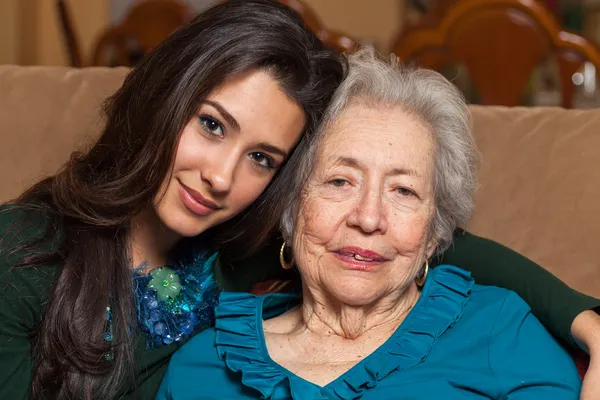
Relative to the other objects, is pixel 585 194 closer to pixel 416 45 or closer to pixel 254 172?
pixel 254 172

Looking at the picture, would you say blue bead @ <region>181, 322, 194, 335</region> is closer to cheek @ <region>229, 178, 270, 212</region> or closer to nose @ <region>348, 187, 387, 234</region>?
cheek @ <region>229, 178, 270, 212</region>

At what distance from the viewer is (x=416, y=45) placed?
9.10 feet

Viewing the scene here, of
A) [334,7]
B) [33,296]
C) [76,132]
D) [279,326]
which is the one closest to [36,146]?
[76,132]

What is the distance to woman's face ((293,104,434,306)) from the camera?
1646mm

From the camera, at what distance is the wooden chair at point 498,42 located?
270 centimetres

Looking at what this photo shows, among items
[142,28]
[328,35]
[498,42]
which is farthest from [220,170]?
[142,28]

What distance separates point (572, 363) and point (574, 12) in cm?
432

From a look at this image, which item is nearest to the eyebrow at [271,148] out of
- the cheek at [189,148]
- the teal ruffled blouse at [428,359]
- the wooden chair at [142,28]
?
the cheek at [189,148]

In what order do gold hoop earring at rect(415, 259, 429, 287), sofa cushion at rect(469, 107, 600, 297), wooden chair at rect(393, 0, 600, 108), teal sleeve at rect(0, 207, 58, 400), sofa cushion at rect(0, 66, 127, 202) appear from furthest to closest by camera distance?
wooden chair at rect(393, 0, 600, 108)
sofa cushion at rect(0, 66, 127, 202)
sofa cushion at rect(469, 107, 600, 297)
gold hoop earring at rect(415, 259, 429, 287)
teal sleeve at rect(0, 207, 58, 400)

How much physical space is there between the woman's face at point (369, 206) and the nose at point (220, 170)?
0.69 ft

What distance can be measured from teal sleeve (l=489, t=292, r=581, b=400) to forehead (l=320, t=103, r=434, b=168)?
1.25ft

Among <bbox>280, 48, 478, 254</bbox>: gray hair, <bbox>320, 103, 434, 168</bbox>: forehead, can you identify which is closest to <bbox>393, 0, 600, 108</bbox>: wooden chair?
<bbox>280, 48, 478, 254</bbox>: gray hair

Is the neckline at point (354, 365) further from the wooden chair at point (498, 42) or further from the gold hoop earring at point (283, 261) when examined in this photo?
the wooden chair at point (498, 42)

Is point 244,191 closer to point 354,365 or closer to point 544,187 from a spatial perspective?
point 354,365
